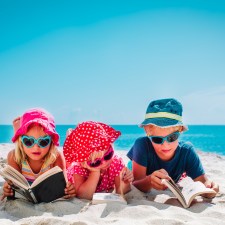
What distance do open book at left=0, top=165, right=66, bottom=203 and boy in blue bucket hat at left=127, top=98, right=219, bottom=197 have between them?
101 cm

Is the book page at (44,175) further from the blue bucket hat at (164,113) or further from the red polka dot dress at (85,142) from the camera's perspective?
the blue bucket hat at (164,113)

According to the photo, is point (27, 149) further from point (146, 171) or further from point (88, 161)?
point (146, 171)

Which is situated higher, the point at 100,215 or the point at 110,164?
the point at 110,164

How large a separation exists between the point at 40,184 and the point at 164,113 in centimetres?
162

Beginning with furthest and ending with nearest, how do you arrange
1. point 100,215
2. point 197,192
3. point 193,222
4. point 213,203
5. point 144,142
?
point 144,142, point 213,203, point 197,192, point 100,215, point 193,222

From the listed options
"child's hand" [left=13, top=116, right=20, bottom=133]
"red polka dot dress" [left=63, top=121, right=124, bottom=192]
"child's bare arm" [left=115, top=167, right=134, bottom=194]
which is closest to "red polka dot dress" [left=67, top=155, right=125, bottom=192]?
"red polka dot dress" [left=63, top=121, right=124, bottom=192]

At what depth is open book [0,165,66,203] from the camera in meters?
2.89

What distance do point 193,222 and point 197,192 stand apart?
50 cm

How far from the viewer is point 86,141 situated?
10.5 ft

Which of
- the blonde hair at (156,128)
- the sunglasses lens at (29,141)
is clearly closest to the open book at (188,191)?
the blonde hair at (156,128)

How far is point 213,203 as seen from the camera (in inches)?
125

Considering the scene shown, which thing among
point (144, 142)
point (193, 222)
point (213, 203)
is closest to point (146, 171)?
point (144, 142)

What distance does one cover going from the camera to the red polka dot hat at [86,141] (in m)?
3.17

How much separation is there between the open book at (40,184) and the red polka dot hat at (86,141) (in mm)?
292
